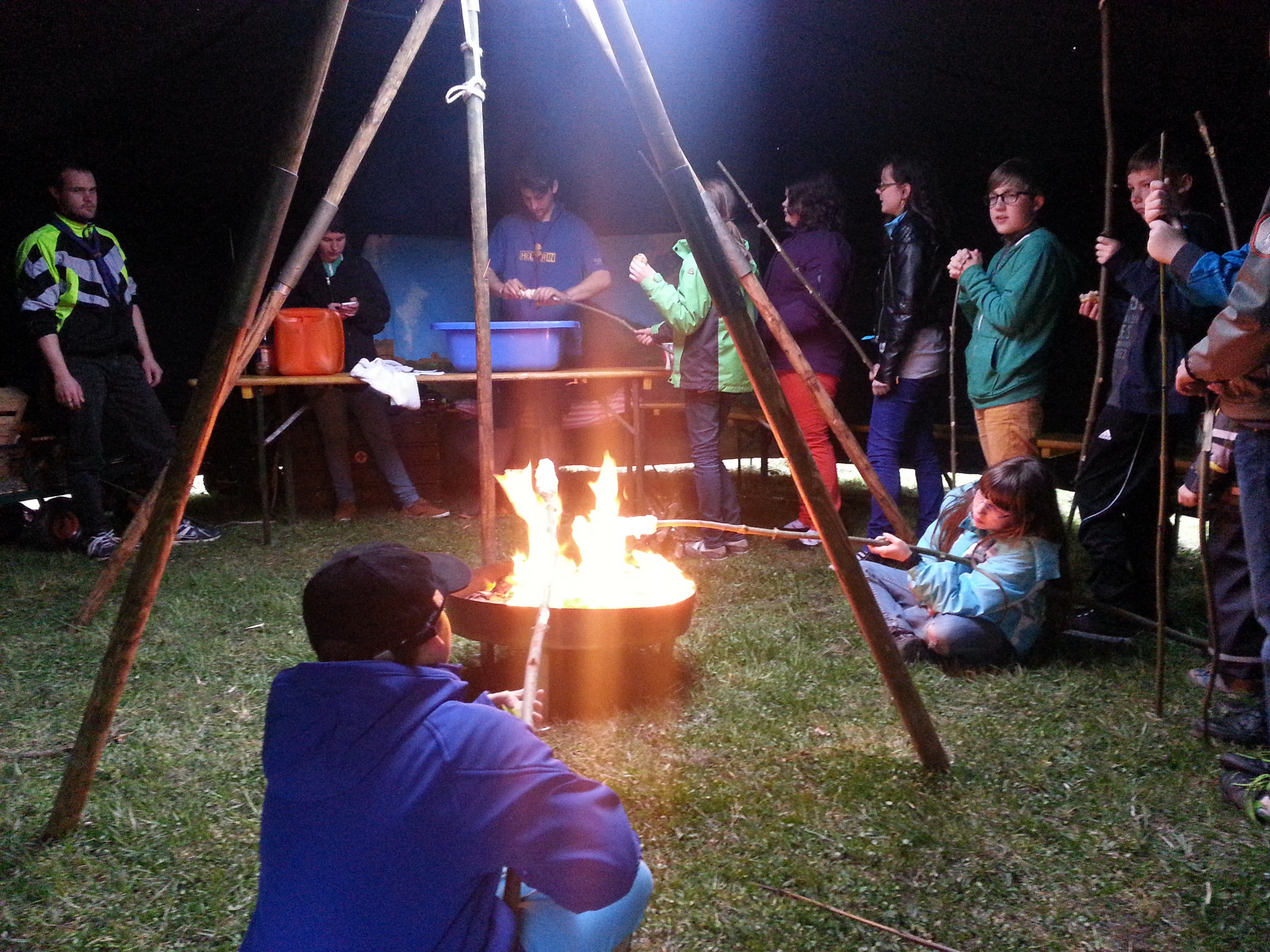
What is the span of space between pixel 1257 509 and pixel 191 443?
300 centimetres

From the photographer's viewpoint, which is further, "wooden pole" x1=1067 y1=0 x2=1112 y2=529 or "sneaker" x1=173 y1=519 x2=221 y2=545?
"sneaker" x1=173 y1=519 x2=221 y2=545

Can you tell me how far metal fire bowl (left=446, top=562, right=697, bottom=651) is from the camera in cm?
310

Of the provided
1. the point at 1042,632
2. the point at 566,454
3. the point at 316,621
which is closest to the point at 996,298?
the point at 1042,632

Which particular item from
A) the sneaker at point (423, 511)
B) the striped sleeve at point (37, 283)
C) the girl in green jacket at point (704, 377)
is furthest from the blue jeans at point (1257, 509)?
the striped sleeve at point (37, 283)

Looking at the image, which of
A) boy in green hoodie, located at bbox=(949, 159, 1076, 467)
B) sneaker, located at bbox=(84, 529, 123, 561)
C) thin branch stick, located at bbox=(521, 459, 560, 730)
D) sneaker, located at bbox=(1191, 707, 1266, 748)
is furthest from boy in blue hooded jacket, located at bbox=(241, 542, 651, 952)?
sneaker, located at bbox=(84, 529, 123, 561)

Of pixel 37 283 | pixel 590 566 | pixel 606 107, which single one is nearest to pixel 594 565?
pixel 590 566

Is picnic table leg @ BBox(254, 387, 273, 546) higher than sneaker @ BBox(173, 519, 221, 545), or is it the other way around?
picnic table leg @ BBox(254, 387, 273, 546)

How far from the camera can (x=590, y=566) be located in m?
3.64

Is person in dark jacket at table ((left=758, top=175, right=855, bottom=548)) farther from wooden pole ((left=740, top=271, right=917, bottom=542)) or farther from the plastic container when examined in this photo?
the plastic container

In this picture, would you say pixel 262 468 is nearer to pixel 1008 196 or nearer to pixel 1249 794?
pixel 1008 196

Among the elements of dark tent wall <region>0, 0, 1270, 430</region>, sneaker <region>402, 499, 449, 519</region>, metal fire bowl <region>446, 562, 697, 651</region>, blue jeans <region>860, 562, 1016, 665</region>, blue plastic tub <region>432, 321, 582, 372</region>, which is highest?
dark tent wall <region>0, 0, 1270, 430</region>

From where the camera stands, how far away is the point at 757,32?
19.4 feet

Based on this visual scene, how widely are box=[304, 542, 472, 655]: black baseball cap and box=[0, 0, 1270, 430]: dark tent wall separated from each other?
3.04 metres

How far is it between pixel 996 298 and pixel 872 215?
3.30 metres
